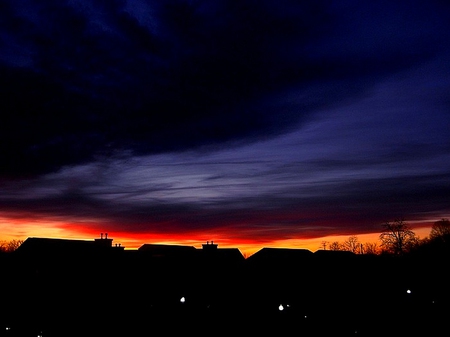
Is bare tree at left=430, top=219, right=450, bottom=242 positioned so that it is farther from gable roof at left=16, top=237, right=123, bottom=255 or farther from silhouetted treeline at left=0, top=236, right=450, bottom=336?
gable roof at left=16, top=237, right=123, bottom=255

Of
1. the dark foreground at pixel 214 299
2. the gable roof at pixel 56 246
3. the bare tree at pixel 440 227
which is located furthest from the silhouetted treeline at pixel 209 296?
the bare tree at pixel 440 227

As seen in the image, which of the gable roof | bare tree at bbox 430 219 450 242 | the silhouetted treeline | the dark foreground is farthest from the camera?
bare tree at bbox 430 219 450 242

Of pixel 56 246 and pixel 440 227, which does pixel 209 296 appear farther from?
pixel 440 227

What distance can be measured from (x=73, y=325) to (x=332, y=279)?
1206 inches

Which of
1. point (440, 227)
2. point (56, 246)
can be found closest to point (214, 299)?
point (56, 246)

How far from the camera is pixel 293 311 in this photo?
1880 inches

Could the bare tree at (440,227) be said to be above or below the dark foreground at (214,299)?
above

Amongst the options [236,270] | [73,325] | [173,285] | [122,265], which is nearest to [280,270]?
[236,270]

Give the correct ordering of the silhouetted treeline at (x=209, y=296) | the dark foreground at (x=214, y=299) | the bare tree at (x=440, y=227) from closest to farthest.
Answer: the dark foreground at (x=214, y=299) < the silhouetted treeline at (x=209, y=296) < the bare tree at (x=440, y=227)

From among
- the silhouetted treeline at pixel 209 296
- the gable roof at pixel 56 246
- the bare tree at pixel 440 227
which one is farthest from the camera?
the bare tree at pixel 440 227

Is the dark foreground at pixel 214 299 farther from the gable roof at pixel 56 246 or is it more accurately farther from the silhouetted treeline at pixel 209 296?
the gable roof at pixel 56 246

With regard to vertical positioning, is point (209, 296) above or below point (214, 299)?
above

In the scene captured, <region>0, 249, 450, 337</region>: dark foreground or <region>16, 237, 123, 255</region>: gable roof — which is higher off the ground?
<region>16, 237, 123, 255</region>: gable roof

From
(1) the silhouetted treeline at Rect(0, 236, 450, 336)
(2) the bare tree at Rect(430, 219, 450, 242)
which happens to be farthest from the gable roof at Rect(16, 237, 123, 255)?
(2) the bare tree at Rect(430, 219, 450, 242)
